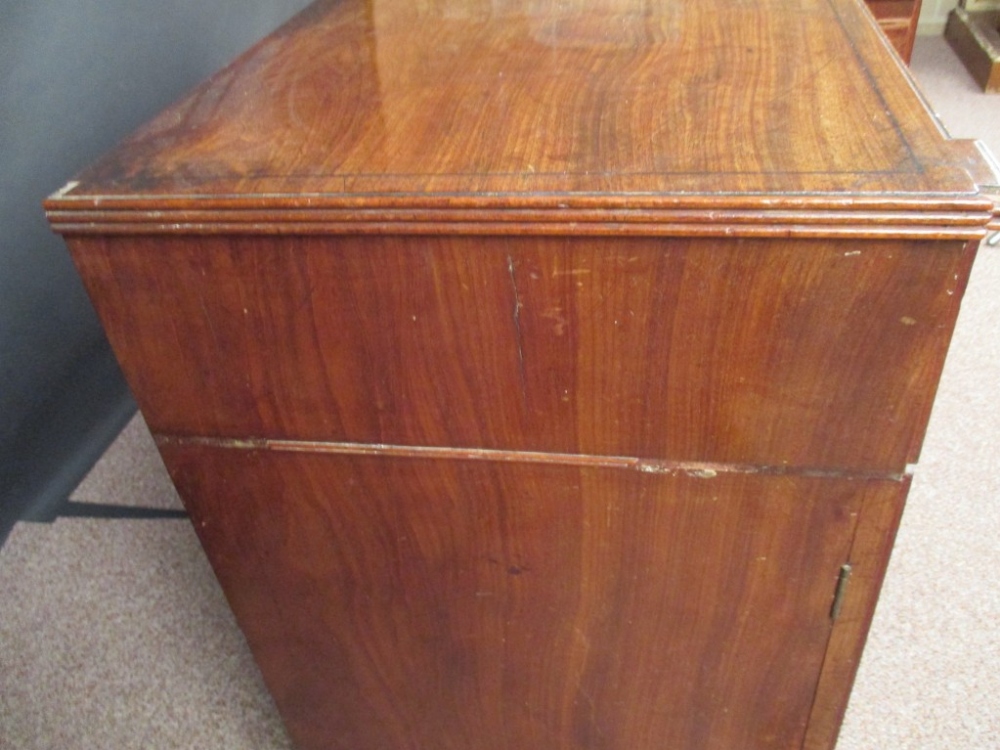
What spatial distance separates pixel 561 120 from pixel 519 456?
24 centimetres

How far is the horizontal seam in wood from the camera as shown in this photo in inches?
22.6

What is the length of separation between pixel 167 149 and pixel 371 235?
201 millimetres

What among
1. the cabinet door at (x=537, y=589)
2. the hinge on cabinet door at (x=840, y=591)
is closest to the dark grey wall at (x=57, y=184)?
the cabinet door at (x=537, y=589)

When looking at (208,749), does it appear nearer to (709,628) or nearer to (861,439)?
(709,628)

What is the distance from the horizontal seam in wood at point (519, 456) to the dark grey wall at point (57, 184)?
0.63 metres

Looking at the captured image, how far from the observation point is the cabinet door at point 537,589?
2.03 ft

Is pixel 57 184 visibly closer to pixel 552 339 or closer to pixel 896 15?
pixel 552 339

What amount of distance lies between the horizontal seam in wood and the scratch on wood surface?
58 millimetres

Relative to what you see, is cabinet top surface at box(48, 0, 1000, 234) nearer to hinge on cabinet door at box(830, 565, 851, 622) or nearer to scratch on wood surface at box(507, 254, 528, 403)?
scratch on wood surface at box(507, 254, 528, 403)

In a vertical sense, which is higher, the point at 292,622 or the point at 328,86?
the point at 328,86

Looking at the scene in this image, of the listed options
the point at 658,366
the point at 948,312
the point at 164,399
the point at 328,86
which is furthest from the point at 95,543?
the point at 948,312

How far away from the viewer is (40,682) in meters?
1.06

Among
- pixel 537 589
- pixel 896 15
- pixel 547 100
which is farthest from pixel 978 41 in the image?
pixel 537 589

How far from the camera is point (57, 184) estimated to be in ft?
3.81
